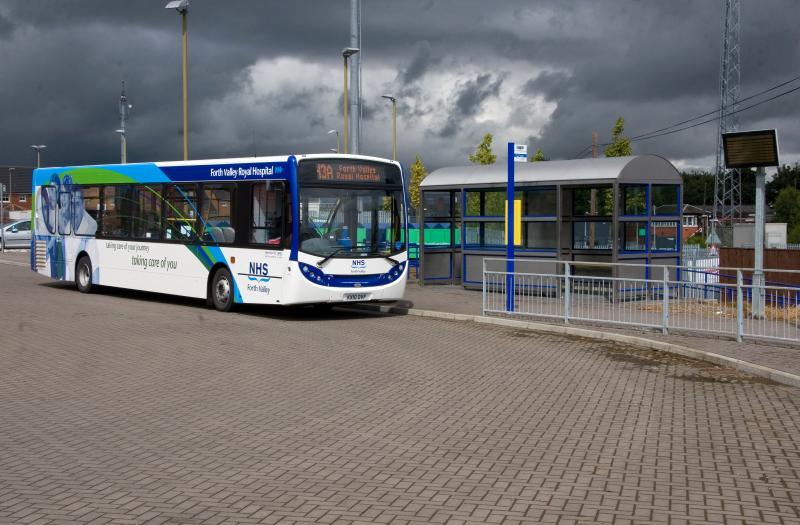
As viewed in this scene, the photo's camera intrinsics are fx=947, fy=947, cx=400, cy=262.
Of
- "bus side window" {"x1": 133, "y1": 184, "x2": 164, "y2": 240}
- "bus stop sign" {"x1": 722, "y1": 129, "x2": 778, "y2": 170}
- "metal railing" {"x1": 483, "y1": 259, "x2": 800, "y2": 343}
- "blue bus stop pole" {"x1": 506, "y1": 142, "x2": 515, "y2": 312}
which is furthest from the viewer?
"bus side window" {"x1": 133, "y1": 184, "x2": 164, "y2": 240}

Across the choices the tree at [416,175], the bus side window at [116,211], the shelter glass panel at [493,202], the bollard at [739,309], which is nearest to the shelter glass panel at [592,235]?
the shelter glass panel at [493,202]

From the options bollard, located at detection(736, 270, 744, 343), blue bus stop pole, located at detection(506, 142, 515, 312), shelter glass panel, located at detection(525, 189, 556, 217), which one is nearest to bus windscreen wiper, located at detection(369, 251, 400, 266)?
blue bus stop pole, located at detection(506, 142, 515, 312)

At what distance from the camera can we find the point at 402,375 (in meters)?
10.7

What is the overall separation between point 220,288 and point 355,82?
592 cm

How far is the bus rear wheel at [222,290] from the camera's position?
1767 cm

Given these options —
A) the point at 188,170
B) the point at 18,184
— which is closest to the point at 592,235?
the point at 188,170

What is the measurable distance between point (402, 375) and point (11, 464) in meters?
4.91

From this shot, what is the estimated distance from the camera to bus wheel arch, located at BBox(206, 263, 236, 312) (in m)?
17.6

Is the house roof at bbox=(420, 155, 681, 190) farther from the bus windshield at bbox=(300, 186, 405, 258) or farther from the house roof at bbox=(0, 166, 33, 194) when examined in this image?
the house roof at bbox=(0, 166, 33, 194)

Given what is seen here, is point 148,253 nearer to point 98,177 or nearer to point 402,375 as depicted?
point 98,177

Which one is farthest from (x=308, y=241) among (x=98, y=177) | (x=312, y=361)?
(x=98, y=177)

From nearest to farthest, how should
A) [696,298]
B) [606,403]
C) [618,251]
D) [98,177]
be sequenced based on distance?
1. [606,403]
2. [696,298]
3. [618,251]
4. [98,177]

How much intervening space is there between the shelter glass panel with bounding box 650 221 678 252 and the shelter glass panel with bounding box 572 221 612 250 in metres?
0.96

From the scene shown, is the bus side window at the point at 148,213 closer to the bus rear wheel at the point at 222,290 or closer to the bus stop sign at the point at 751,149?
the bus rear wheel at the point at 222,290
